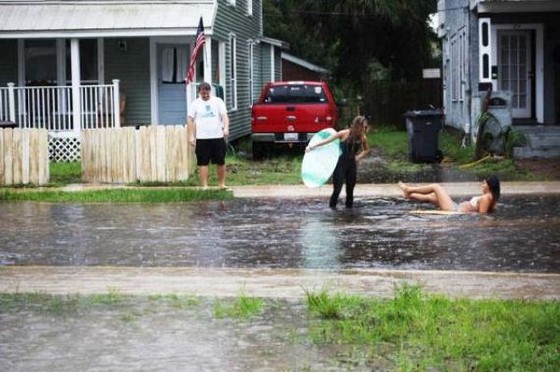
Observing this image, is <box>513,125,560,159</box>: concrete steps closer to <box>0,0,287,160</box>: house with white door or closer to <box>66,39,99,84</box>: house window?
<box>0,0,287,160</box>: house with white door

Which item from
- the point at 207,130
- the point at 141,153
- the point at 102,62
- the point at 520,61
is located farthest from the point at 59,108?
the point at 520,61

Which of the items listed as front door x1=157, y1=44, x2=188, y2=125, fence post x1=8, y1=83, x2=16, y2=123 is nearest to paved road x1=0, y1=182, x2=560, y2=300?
fence post x1=8, y1=83, x2=16, y2=123

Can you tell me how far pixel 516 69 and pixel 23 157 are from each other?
557 inches

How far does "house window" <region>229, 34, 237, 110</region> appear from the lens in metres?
31.7

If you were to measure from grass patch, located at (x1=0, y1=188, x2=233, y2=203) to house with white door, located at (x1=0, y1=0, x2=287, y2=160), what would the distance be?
6486 mm

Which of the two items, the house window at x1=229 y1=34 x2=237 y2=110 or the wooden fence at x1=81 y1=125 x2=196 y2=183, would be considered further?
the house window at x1=229 y1=34 x2=237 y2=110

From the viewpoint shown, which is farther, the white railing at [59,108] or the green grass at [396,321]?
the white railing at [59,108]

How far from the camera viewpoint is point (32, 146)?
762 inches

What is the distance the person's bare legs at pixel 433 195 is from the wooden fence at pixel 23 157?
290 inches

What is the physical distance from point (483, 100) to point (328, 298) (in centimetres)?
1704

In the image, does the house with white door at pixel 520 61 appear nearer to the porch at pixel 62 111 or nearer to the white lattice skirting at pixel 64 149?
the porch at pixel 62 111

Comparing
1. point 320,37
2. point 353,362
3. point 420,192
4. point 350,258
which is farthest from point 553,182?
point 320,37

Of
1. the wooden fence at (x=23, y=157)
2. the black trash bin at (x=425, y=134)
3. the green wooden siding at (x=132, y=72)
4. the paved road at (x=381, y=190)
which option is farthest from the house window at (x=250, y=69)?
the paved road at (x=381, y=190)

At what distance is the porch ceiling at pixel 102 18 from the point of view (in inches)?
985
